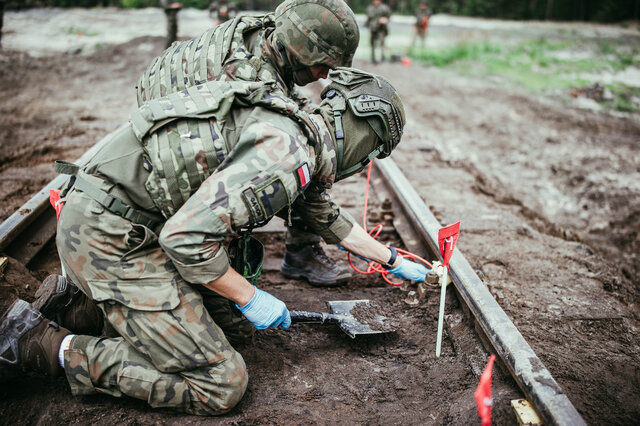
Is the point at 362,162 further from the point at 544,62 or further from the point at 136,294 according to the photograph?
the point at 544,62

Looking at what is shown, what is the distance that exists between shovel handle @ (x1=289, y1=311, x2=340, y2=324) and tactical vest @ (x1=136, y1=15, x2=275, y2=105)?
1.58 meters

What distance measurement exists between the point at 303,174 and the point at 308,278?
1357mm

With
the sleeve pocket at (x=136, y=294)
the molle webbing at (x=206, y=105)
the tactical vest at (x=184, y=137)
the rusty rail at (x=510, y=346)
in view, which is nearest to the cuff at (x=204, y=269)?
the sleeve pocket at (x=136, y=294)

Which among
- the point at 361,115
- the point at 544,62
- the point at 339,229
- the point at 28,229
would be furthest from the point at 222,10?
the point at 361,115

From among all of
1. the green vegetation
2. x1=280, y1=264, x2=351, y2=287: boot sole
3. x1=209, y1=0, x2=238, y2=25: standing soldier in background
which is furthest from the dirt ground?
x1=209, y1=0, x2=238, y2=25: standing soldier in background

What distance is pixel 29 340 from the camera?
2.18m

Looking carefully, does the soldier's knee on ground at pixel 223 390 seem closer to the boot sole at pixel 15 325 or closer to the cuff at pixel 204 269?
the cuff at pixel 204 269

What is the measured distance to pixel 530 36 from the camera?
19969 mm

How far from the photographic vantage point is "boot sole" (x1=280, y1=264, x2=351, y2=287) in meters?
3.28

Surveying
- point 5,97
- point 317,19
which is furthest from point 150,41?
point 317,19

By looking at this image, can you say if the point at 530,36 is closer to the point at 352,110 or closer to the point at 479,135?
the point at 479,135

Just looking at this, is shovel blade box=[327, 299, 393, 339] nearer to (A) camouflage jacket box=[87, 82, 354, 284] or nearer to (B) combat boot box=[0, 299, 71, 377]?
(A) camouflage jacket box=[87, 82, 354, 284]

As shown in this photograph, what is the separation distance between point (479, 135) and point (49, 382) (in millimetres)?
6874

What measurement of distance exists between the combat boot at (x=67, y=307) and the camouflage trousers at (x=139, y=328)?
33 centimetres
